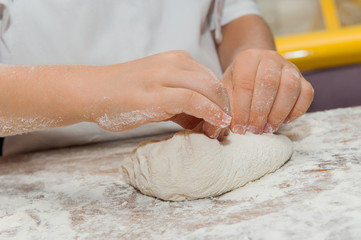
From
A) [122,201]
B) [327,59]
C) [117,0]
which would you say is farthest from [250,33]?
[327,59]

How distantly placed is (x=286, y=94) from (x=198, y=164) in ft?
0.83

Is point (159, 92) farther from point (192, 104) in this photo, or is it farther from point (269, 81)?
point (269, 81)

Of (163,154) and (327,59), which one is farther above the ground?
(163,154)

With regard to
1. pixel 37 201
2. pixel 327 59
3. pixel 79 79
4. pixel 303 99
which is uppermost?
pixel 79 79

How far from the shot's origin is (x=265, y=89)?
84 cm

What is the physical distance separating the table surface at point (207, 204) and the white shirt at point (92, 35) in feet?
0.67

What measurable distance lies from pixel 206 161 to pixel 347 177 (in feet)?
0.88

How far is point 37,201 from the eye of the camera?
82 cm

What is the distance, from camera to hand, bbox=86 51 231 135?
2.20 ft

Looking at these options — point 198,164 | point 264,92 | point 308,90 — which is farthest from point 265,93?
point 198,164

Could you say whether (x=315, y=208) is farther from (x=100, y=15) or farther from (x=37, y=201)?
(x=100, y=15)

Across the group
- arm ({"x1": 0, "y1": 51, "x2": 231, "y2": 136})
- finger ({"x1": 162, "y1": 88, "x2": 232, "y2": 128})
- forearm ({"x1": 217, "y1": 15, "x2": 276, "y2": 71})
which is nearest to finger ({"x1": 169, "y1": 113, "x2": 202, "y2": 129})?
arm ({"x1": 0, "y1": 51, "x2": 231, "y2": 136})

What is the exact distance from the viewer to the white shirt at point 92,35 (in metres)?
1.08

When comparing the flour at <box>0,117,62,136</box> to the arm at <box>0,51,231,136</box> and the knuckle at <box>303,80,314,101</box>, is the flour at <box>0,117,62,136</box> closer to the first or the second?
the arm at <box>0,51,231,136</box>
